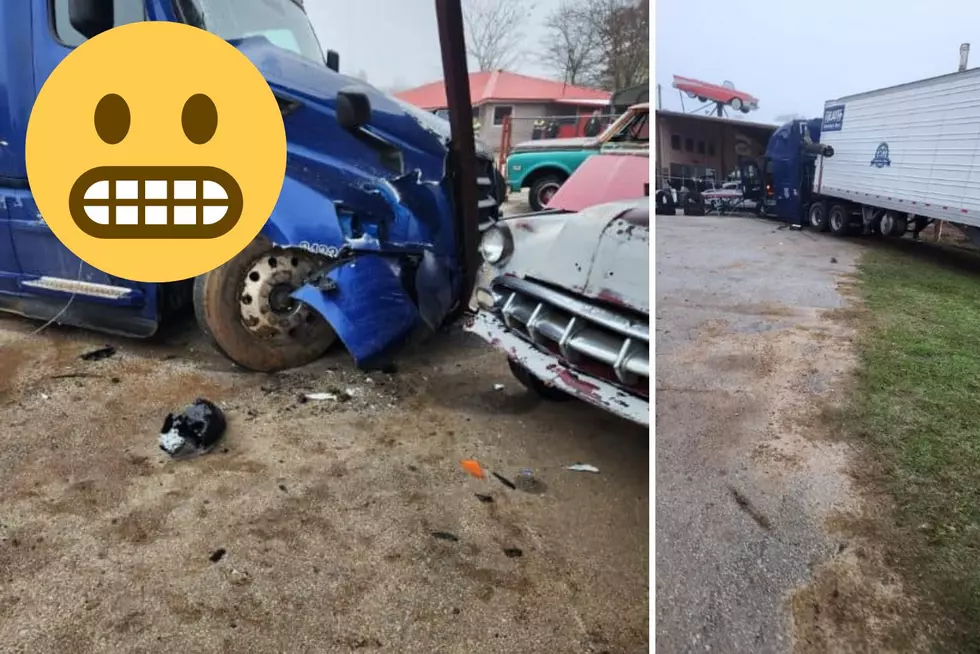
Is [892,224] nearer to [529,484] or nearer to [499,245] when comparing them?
[499,245]

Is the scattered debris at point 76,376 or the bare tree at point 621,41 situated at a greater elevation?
the bare tree at point 621,41

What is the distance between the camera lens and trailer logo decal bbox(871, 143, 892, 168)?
6.07ft

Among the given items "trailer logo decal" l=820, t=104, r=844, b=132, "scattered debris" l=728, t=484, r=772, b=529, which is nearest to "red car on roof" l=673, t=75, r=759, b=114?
"trailer logo decal" l=820, t=104, r=844, b=132

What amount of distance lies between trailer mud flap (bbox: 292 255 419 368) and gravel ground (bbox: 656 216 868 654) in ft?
2.88

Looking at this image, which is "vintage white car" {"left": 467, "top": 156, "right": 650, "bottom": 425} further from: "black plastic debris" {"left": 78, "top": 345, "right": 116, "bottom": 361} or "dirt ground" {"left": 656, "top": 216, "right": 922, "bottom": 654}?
"black plastic debris" {"left": 78, "top": 345, "right": 116, "bottom": 361}

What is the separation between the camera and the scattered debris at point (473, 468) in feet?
6.21

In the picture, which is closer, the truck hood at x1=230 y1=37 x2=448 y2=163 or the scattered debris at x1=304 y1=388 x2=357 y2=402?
the truck hood at x1=230 y1=37 x2=448 y2=163

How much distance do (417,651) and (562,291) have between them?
3.00ft

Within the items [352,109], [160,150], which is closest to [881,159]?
[352,109]

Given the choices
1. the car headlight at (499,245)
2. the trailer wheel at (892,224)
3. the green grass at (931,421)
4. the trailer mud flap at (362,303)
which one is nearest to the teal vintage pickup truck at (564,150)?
the car headlight at (499,245)

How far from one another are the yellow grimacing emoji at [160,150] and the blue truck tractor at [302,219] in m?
0.11

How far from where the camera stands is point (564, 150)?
212 cm

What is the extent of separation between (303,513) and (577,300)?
2.88 ft

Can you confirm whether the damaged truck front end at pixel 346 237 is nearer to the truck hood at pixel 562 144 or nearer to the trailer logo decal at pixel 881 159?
the truck hood at pixel 562 144
